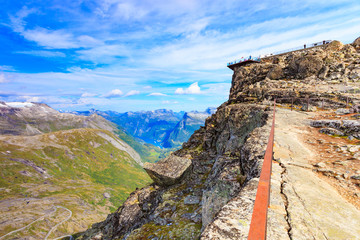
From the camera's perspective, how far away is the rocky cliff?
417 inches

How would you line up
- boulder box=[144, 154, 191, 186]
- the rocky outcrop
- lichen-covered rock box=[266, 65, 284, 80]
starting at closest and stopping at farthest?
the rocky outcrop, boulder box=[144, 154, 191, 186], lichen-covered rock box=[266, 65, 284, 80]

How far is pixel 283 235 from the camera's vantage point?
15.2 ft

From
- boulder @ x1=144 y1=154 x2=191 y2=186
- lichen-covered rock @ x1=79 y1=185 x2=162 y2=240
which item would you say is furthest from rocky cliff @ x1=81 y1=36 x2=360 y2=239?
boulder @ x1=144 y1=154 x2=191 y2=186

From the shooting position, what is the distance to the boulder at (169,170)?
24.3 m

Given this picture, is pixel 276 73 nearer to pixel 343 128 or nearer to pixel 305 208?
pixel 343 128

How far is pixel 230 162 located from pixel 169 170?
1252 centimetres

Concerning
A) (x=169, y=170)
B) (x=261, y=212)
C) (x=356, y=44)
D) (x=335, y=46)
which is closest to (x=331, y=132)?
(x=261, y=212)

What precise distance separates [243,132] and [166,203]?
16.0 meters

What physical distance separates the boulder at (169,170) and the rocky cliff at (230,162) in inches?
5.6

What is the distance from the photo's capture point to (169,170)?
25188 millimetres

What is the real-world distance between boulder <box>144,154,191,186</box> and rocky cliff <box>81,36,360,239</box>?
143mm

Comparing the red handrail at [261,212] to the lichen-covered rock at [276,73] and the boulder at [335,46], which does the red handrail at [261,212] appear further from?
the boulder at [335,46]

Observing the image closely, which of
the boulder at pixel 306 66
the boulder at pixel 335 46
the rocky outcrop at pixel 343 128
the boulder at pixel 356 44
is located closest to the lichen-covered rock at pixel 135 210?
the rocky outcrop at pixel 343 128

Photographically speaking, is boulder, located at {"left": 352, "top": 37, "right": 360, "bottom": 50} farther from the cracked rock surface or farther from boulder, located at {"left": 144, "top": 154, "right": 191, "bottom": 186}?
the cracked rock surface
